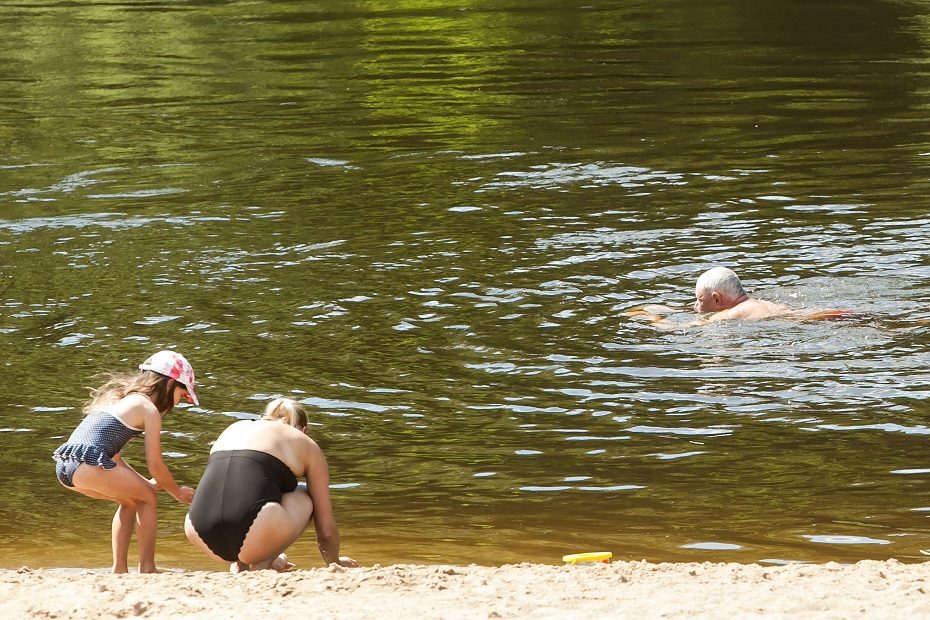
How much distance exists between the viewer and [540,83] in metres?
28.0

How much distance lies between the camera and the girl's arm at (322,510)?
8.53m

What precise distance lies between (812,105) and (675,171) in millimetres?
5832

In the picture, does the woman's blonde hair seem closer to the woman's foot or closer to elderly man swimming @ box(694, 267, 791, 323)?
the woman's foot

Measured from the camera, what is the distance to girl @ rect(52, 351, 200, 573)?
28.2 ft

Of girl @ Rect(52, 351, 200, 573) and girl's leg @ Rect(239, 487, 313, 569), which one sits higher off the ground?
girl @ Rect(52, 351, 200, 573)

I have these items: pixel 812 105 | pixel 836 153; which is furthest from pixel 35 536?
pixel 812 105

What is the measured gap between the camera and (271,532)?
8352 mm

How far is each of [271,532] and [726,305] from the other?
6.37 meters

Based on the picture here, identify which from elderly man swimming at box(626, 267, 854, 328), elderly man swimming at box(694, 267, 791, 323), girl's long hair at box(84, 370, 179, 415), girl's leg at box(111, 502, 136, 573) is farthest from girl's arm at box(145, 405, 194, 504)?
elderly man swimming at box(694, 267, 791, 323)

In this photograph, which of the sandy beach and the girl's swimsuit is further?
the girl's swimsuit

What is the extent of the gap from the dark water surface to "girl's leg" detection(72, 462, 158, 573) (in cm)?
57

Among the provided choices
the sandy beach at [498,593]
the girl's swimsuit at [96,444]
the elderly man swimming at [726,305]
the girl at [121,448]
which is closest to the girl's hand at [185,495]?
Result: the girl at [121,448]

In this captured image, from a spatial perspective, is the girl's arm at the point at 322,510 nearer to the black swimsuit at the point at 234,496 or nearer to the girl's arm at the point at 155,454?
the black swimsuit at the point at 234,496

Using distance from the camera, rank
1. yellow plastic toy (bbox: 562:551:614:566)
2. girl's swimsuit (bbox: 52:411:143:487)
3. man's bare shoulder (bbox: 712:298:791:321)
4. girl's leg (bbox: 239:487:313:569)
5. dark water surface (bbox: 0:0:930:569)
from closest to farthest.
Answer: girl's leg (bbox: 239:487:313:569), yellow plastic toy (bbox: 562:551:614:566), girl's swimsuit (bbox: 52:411:143:487), dark water surface (bbox: 0:0:930:569), man's bare shoulder (bbox: 712:298:791:321)
